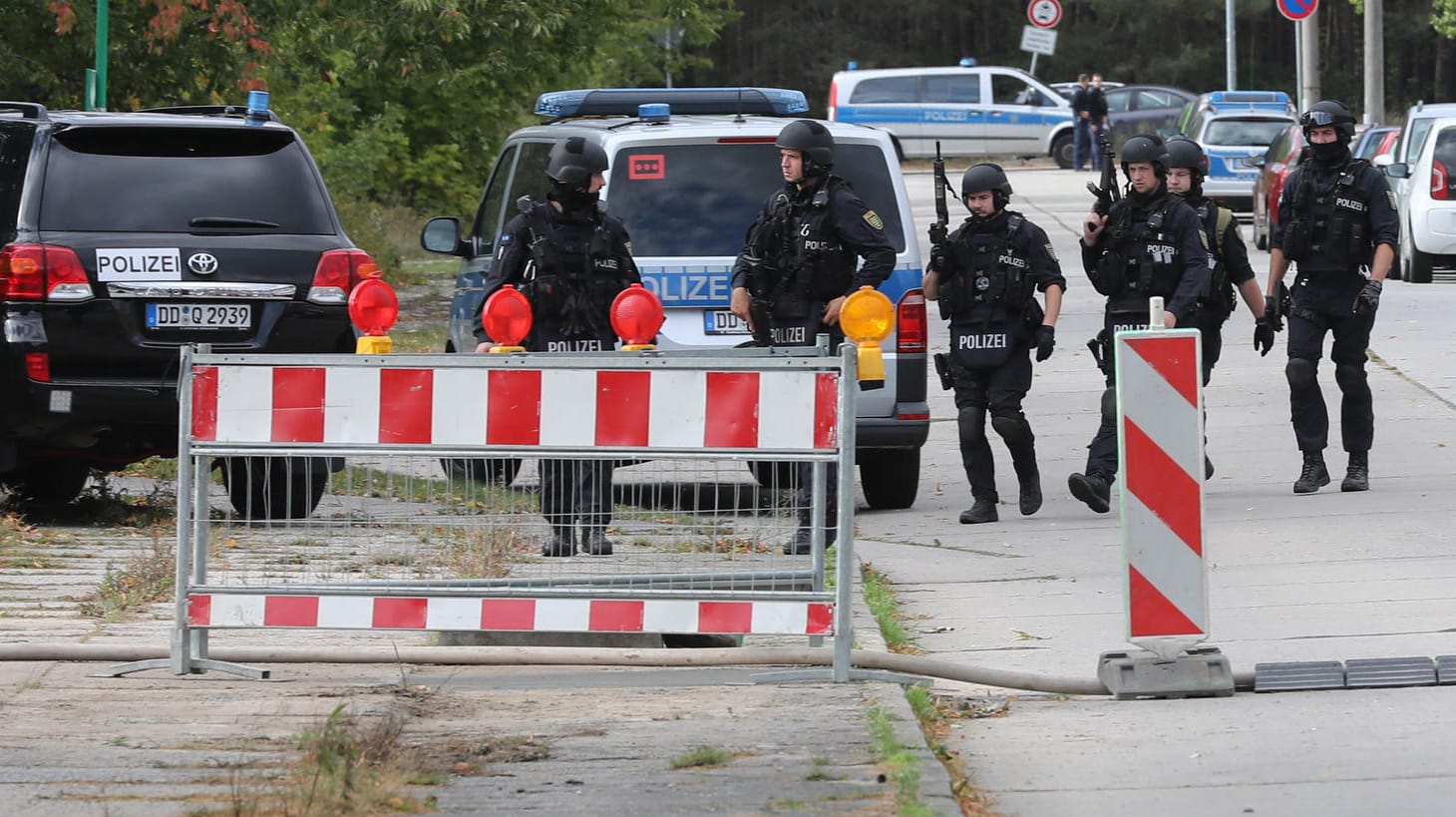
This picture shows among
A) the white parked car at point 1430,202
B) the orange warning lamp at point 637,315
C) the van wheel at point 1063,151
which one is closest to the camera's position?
the orange warning lamp at point 637,315

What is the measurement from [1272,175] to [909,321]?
16.5 meters

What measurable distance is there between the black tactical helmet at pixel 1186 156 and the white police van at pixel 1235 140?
19244 mm

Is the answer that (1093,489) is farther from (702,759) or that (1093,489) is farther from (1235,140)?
(1235,140)

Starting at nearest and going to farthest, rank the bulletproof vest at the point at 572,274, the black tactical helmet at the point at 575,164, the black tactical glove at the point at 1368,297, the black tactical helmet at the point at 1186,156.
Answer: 1. the black tactical helmet at the point at 575,164
2. the bulletproof vest at the point at 572,274
3. the black tactical helmet at the point at 1186,156
4. the black tactical glove at the point at 1368,297

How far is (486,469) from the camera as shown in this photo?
6.51 metres

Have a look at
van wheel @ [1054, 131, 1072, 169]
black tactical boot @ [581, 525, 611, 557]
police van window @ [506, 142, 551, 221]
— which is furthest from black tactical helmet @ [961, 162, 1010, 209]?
van wheel @ [1054, 131, 1072, 169]

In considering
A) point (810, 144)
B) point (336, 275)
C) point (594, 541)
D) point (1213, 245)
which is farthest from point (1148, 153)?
point (594, 541)

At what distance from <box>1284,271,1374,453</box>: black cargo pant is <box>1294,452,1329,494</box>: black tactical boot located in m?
0.04

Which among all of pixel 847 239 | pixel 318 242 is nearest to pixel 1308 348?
pixel 847 239

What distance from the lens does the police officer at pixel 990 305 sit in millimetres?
10227

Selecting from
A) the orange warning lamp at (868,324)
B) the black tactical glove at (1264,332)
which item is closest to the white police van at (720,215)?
the black tactical glove at (1264,332)

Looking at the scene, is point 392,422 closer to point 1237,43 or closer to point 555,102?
point 555,102

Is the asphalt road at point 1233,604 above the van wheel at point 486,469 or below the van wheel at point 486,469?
below

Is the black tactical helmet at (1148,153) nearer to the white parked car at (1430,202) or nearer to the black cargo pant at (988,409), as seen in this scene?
the black cargo pant at (988,409)
